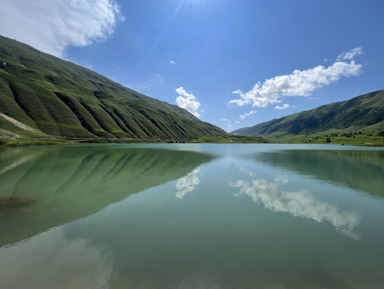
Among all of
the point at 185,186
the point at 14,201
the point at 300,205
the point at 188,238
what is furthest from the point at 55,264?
the point at 300,205

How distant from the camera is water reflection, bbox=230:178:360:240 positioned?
15.5 metres

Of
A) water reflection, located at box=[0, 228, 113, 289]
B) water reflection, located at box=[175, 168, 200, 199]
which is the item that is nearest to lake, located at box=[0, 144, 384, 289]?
water reflection, located at box=[0, 228, 113, 289]

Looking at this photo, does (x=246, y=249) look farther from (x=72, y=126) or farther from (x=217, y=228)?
(x=72, y=126)

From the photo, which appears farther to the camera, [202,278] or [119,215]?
[119,215]

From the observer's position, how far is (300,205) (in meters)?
19.9

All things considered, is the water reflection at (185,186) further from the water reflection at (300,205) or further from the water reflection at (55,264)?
the water reflection at (55,264)

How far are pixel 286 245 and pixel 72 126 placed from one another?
184961 mm

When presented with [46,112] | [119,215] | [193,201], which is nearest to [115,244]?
[119,215]

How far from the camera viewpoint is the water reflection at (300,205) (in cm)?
1555

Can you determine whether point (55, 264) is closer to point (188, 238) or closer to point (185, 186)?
point (188, 238)

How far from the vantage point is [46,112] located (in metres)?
157

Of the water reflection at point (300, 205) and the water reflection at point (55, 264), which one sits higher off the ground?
the water reflection at point (55, 264)

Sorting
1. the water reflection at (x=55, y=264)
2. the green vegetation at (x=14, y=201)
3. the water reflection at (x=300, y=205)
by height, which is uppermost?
the green vegetation at (x=14, y=201)

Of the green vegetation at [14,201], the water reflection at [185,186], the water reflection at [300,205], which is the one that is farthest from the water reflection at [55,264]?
the water reflection at [300,205]
